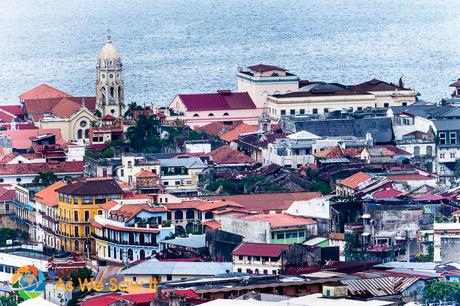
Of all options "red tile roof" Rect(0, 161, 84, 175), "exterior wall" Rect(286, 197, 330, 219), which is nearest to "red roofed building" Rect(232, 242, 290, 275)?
"exterior wall" Rect(286, 197, 330, 219)

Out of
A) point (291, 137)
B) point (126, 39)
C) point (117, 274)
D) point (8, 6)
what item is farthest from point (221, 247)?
point (8, 6)

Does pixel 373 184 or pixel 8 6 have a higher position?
pixel 8 6

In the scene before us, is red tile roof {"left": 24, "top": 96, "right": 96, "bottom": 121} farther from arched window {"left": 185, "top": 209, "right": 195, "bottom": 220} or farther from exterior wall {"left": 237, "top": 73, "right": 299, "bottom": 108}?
arched window {"left": 185, "top": 209, "right": 195, "bottom": 220}

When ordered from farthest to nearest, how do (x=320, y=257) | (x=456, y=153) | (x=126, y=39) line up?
1. (x=126, y=39)
2. (x=456, y=153)
3. (x=320, y=257)

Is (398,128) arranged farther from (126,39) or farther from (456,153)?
(126,39)

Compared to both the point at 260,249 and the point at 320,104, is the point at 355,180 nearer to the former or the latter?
the point at 260,249

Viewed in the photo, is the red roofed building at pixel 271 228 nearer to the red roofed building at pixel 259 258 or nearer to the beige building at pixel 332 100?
the red roofed building at pixel 259 258

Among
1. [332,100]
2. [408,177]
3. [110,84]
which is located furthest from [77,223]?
[110,84]
